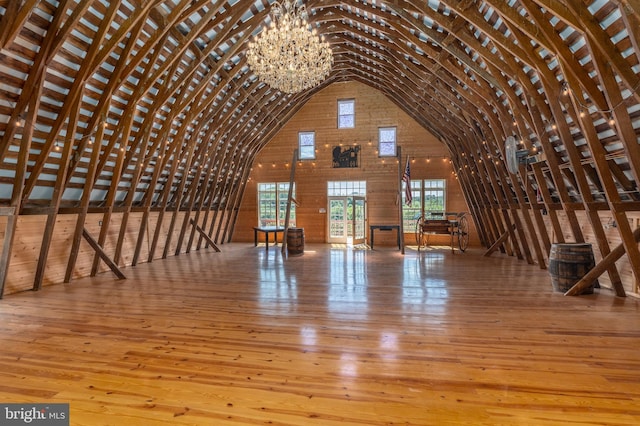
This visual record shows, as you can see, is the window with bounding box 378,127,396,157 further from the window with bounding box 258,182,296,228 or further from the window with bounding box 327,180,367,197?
the window with bounding box 258,182,296,228

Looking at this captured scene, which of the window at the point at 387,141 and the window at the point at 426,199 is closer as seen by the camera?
the window at the point at 426,199

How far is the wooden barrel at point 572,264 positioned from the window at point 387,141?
8121 millimetres

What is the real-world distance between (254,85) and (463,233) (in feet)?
25.8

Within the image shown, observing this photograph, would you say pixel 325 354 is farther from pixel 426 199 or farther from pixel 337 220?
pixel 426 199

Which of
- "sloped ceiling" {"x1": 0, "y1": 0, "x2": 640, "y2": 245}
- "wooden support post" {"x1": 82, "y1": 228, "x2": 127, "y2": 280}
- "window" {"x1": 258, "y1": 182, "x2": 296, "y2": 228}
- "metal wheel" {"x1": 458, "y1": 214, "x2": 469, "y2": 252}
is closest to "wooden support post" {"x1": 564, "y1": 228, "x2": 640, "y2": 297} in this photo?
"sloped ceiling" {"x1": 0, "y1": 0, "x2": 640, "y2": 245}

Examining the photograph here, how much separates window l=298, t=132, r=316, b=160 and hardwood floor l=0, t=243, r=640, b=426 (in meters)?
8.16

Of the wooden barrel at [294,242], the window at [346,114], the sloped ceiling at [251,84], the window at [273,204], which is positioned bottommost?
the wooden barrel at [294,242]

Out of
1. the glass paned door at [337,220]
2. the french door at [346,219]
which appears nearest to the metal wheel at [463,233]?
the french door at [346,219]

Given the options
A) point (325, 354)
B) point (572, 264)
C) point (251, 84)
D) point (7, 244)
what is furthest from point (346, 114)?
point (325, 354)

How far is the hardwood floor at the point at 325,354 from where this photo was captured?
7.50 ft

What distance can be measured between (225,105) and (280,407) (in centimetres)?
833

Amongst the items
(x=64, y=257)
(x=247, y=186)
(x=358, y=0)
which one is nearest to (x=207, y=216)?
(x=247, y=186)

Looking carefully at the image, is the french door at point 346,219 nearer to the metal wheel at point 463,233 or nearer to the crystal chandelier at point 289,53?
the metal wheel at point 463,233

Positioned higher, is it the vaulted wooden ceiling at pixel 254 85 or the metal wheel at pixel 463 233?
the vaulted wooden ceiling at pixel 254 85
